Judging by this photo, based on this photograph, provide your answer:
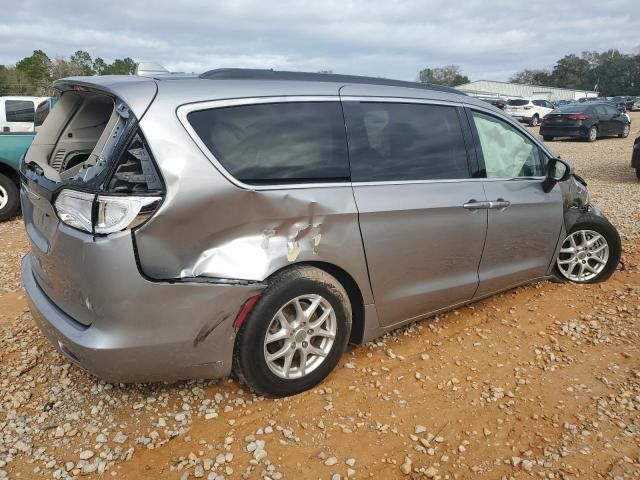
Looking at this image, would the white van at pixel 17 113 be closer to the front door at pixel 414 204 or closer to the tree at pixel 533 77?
the front door at pixel 414 204

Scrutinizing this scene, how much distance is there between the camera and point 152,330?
2.30m

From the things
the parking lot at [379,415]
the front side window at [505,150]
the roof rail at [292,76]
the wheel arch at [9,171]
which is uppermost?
the roof rail at [292,76]

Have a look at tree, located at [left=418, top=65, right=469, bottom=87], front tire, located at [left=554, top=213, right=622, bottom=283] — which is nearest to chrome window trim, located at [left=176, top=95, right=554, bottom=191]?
front tire, located at [left=554, top=213, right=622, bottom=283]

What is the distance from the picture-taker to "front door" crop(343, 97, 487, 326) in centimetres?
290

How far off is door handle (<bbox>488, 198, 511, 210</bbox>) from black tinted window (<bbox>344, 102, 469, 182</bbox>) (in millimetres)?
285

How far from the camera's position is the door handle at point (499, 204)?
344cm

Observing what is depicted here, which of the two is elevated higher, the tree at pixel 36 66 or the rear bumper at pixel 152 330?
the tree at pixel 36 66

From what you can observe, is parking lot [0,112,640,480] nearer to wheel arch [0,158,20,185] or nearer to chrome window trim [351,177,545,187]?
chrome window trim [351,177,545,187]

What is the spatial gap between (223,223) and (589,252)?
356 centimetres

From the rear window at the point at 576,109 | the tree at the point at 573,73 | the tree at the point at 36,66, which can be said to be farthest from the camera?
the tree at the point at 573,73

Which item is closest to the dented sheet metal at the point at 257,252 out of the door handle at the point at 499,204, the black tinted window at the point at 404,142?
the black tinted window at the point at 404,142

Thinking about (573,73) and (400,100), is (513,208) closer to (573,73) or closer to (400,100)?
(400,100)

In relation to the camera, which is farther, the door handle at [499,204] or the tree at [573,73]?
the tree at [573,73]

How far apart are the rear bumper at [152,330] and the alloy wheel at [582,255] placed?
3155mm
